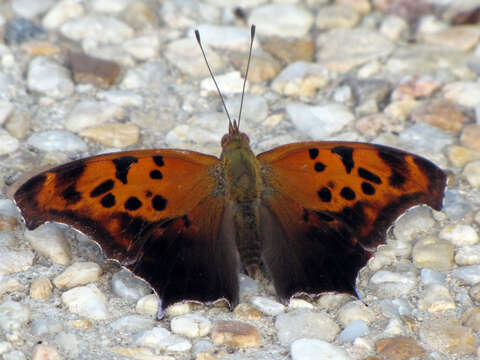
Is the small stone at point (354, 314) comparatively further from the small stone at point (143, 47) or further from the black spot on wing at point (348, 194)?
the small stone at point (143, 47)

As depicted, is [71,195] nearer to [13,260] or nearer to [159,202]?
[159,202]

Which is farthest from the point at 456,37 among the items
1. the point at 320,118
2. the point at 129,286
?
the point at 129,286

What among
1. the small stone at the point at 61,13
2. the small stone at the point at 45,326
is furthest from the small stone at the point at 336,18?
the small stone at the point at 45,326

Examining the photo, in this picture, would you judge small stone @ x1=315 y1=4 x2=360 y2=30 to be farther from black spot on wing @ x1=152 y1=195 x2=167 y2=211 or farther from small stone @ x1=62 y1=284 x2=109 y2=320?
small stone @ x1=62 y1=284 x2=109 y2=320

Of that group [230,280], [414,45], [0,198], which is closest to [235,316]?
[230,280]

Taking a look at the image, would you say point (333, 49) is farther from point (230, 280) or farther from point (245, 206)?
point (230, 280)
